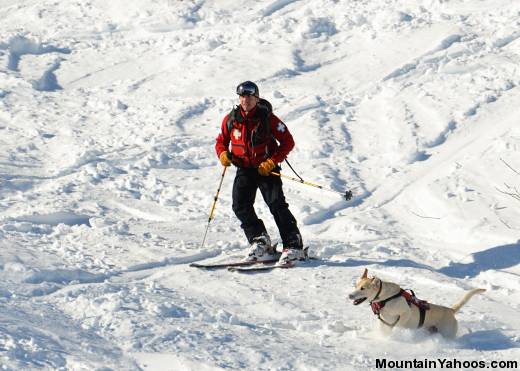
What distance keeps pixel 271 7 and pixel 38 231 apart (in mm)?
8682

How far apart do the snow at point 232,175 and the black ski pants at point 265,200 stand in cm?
47

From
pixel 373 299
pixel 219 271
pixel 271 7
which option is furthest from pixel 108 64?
pixel 373 299

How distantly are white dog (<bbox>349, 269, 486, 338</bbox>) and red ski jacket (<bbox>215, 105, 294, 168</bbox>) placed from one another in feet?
7.60

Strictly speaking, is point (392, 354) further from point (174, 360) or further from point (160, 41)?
point (160, 41)

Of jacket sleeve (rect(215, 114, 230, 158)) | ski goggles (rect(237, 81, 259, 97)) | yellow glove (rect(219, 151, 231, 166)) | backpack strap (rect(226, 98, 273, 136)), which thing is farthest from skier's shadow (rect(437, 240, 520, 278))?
ski goggles (rect(237, 81, 259, 97))

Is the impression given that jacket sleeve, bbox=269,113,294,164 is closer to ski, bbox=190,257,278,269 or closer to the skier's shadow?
ski, bbox=190,257,278,269

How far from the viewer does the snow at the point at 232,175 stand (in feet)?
22.3

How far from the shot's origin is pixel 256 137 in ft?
28.2

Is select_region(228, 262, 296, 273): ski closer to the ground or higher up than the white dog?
closer to the ground

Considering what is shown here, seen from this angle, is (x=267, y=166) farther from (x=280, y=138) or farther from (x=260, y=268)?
(x=260, y=268)

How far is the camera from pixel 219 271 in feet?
28.3

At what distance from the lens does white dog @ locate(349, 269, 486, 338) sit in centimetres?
666

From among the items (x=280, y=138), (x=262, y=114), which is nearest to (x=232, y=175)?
(x=280, y=138)

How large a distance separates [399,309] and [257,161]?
2.64 meters
